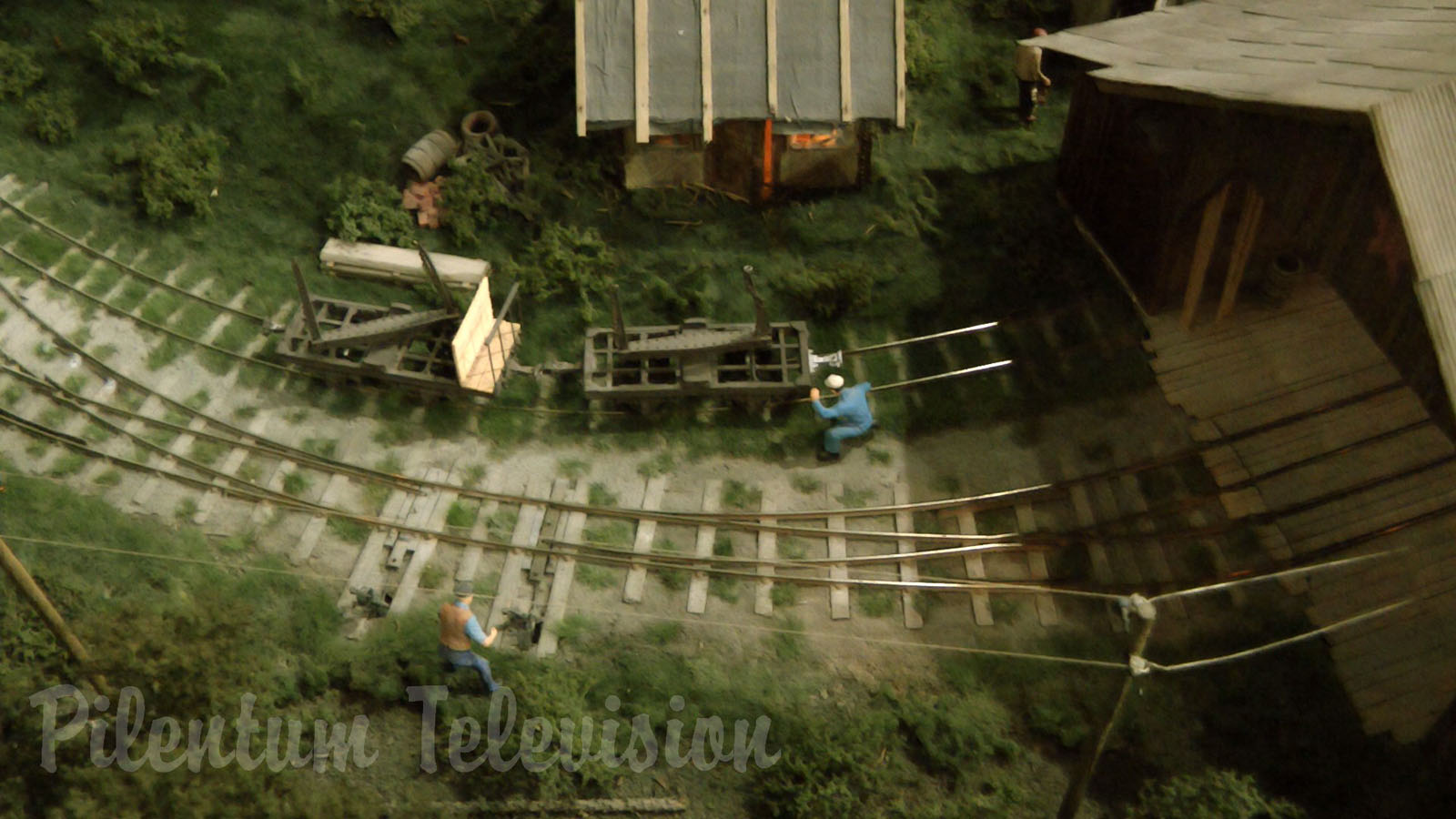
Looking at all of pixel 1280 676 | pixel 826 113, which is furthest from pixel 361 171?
pixel 1280 676

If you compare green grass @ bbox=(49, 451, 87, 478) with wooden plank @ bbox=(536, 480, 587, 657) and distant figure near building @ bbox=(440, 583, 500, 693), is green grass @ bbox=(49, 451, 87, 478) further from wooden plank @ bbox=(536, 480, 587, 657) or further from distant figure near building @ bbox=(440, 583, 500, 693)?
wooden plank @ bbox=(536, 480, 587, 657)

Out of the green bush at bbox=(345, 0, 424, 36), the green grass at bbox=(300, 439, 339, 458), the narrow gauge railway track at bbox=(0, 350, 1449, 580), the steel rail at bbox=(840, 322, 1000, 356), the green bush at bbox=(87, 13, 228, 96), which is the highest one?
the green bush at bbox=(345, 0, 424, 36)

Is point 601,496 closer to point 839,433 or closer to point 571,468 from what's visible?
point 571,468

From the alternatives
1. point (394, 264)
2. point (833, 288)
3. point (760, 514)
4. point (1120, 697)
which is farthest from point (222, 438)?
point (1120, 697)

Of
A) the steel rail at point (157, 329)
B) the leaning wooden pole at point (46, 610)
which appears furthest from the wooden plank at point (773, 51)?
the leaning wooden pole at point (46, 610)

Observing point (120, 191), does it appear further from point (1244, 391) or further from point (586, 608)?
point (1244, 391)

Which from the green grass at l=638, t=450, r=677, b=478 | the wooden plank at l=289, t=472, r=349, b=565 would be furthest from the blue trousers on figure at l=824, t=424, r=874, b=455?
the wooden plank at l=289, t=472, r=349, b=565
